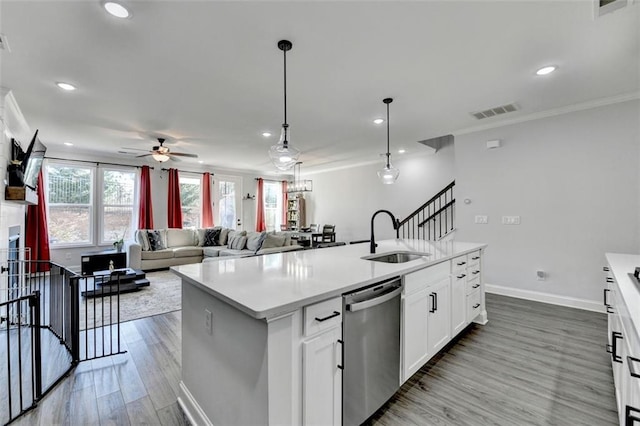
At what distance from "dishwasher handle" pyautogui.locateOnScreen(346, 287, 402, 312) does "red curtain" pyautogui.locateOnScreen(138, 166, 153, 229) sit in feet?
22.8

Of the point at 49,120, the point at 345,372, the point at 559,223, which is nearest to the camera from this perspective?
the point at 345,372

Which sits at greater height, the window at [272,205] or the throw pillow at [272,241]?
the window at [272,205]

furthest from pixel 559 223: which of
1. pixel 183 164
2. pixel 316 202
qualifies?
pixel 183 164

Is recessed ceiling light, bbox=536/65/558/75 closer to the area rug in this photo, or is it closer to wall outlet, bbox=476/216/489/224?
wall outlet, bbox=476/216/489/224

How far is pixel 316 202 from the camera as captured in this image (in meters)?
9.67

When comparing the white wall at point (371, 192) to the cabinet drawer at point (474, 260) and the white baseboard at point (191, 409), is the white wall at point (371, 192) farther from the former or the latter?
the white baseboard at point (191, 409)

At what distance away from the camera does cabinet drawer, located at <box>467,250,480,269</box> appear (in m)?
2.95

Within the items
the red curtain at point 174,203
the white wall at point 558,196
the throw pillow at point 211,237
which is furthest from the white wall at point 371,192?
the red curtain at point 174,203

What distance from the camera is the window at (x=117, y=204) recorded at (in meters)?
6.61

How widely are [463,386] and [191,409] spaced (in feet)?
6.21

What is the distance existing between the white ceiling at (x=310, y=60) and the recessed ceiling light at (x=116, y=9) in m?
0.06

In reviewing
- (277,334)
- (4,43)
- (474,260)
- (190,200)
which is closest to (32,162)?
(4,43)

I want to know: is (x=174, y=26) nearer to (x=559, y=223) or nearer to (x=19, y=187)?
(x=19, y=187)

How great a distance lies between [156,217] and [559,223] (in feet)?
27.0
